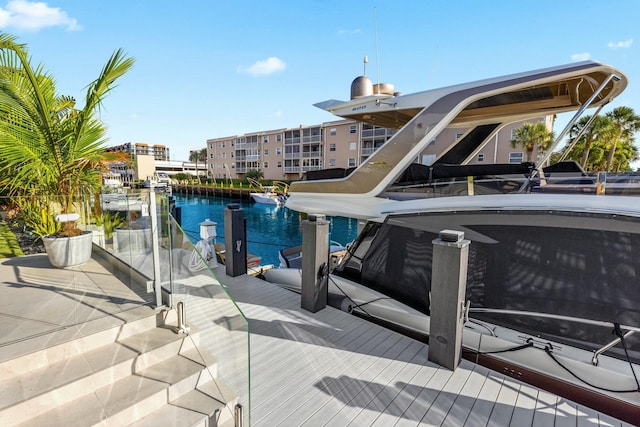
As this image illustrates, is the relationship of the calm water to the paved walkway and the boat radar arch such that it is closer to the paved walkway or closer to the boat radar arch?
the boat radar arch

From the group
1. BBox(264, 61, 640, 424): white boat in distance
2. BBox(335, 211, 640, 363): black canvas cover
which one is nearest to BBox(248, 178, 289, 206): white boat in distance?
BBox(264, 61, 640, 424): white boat in distance

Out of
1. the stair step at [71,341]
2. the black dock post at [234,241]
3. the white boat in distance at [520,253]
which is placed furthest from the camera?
the black dock post at [234,241]

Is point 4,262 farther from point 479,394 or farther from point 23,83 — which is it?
point 479,394

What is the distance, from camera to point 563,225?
354 cm

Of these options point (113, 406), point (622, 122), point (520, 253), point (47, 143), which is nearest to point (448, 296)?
point (520, 253)

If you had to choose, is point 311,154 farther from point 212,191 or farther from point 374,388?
point 374,388

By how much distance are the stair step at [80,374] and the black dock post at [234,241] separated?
10.4ft

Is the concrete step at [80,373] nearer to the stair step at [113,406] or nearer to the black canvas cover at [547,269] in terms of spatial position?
the stair step at [113,406]

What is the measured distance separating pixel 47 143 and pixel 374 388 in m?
5.19

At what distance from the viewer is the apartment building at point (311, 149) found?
26.8 metres

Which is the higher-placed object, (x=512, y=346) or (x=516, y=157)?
(x=516, y=157)

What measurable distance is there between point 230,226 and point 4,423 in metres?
4.40

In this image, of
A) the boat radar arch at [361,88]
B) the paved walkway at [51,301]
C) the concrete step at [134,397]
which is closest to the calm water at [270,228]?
the boat radar arch at [361,88]

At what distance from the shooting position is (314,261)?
474 centimetres
